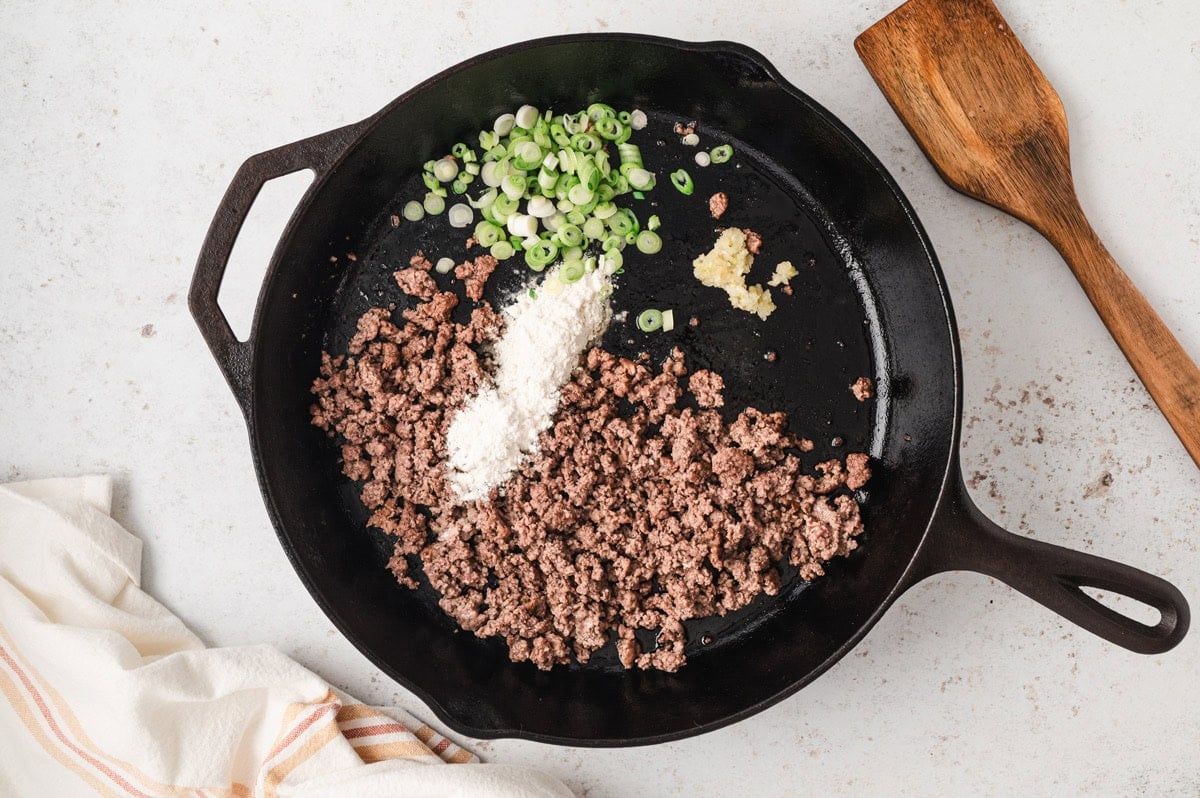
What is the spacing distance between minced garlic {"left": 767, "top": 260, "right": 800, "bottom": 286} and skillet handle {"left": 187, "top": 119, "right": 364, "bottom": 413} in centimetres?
100

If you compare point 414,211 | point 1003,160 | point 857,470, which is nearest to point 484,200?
point 414,211

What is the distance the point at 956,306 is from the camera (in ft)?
6.85

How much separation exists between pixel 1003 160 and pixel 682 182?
0.75 m

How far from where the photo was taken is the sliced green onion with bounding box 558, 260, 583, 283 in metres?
2.00

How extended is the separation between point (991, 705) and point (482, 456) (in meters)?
1.40

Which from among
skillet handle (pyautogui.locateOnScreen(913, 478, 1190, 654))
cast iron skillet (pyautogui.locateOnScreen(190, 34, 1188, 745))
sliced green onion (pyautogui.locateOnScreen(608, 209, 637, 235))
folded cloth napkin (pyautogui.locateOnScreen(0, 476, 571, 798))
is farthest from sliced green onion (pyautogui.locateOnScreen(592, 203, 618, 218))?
folded cloth napkin (pyautogui.locateOnScreen(0, 476, 571, 798))

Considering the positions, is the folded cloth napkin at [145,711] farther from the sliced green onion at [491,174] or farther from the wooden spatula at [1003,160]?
the wooden spatula at [1003,160]

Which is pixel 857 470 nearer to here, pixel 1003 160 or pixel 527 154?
pixel 1003 160

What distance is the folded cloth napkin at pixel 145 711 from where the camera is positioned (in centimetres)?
200

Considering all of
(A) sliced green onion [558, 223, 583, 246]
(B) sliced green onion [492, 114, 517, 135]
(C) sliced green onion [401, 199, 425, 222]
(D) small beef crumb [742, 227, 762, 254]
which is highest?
(B) sliced green onion [492, 114, 517, 135]

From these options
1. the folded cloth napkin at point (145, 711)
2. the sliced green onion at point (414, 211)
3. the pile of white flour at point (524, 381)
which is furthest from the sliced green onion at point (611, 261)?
the folded cloth napkin at point (145, 711)

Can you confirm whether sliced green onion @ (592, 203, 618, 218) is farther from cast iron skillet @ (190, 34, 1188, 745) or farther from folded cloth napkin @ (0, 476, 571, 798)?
folded cloth napkin @ (0, 476, 571, 798)

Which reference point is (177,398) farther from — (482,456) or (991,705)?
(991,705)

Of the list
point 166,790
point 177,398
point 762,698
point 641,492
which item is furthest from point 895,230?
point 166,790
